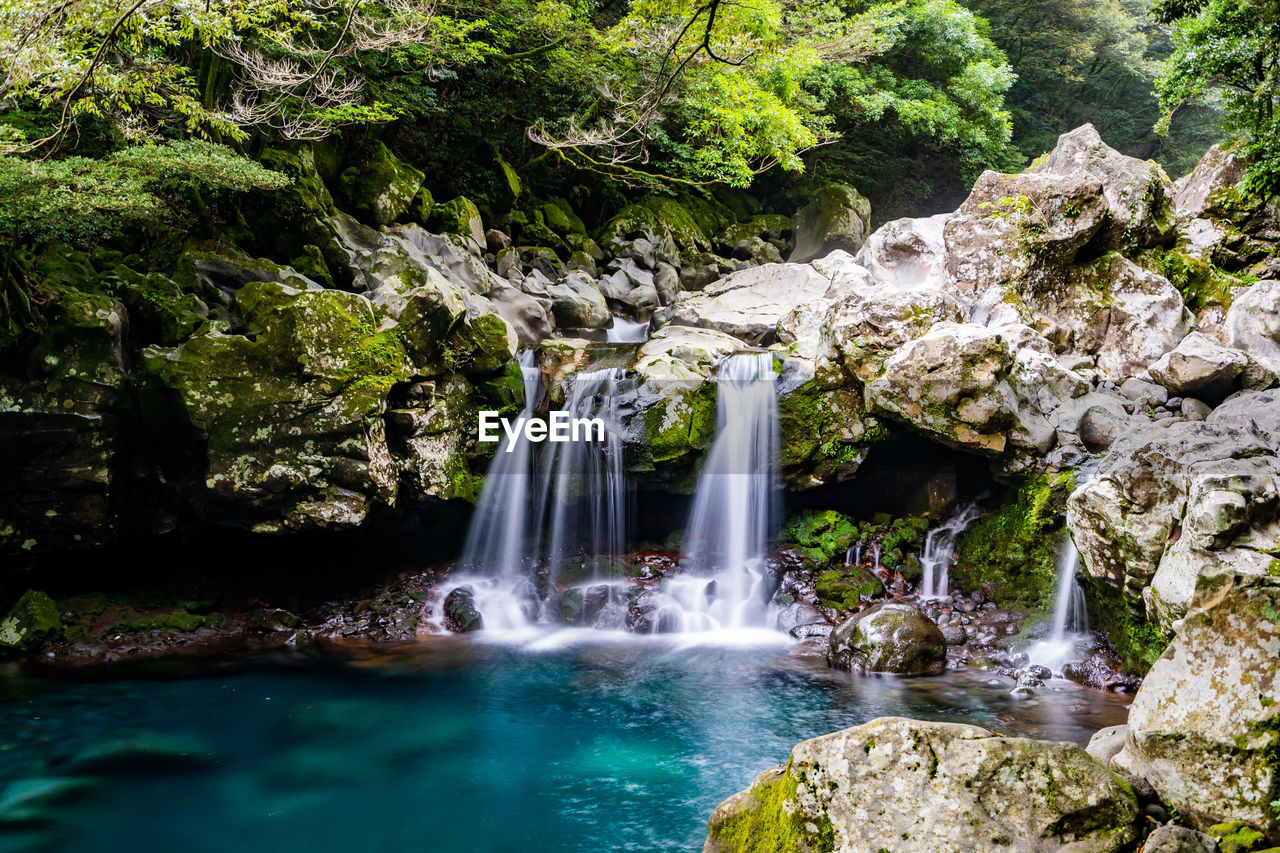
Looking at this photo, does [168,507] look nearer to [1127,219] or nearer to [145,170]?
[145,170]

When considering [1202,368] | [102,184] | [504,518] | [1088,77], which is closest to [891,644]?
[1202,368]

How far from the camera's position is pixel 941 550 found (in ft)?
35.2

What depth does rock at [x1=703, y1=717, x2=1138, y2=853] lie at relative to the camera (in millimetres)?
3186

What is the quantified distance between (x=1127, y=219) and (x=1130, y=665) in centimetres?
720

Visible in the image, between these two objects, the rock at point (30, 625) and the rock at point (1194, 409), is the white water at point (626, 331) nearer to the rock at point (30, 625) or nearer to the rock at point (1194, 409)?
the rock at point (1194, 409)

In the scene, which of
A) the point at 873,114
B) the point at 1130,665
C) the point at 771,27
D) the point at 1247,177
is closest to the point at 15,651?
the point at 1130,665

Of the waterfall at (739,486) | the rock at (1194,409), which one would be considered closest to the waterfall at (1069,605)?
the rock at (1194,409)

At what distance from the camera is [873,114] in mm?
20359

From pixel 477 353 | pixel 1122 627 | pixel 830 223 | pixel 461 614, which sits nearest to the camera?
pixel 1122 627

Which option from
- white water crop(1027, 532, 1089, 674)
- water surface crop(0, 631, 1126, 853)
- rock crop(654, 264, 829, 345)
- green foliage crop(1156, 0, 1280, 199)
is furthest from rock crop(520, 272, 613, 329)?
green foliage crop(1156, 0, 1280, 199)

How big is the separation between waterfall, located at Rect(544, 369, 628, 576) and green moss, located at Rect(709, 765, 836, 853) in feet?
25.9

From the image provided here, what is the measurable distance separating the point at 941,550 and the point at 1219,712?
7.73m

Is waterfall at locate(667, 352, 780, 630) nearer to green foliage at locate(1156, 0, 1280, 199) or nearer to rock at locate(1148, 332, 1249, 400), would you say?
rock at locate(1148, 332, 1249, 400)

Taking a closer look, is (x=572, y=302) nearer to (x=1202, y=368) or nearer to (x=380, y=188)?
(x=380, y=188)
